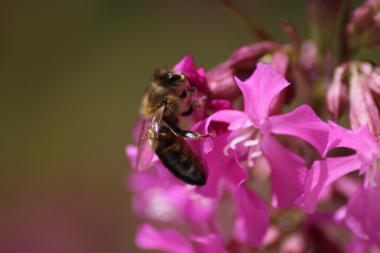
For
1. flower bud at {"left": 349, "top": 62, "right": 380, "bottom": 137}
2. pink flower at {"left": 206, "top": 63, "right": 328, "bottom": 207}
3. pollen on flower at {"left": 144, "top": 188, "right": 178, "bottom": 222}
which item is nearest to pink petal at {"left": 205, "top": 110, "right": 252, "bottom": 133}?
pink flower at {"left": 206, "top": 63, "right": 328, "bottom": 207}

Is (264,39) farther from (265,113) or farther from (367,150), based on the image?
(367,150)

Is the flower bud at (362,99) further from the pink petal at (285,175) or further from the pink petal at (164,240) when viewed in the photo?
the pink petal at (164,240)

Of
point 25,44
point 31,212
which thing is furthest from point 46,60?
point 31,212

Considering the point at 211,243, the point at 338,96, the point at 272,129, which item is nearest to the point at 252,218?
the point at 211,243

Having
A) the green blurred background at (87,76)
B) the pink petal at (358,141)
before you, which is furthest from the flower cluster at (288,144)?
the green blurred background at (87,76)

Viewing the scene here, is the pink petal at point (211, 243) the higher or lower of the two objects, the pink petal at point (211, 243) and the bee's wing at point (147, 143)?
the lower

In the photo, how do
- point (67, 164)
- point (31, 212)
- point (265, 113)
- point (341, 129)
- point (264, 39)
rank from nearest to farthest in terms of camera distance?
point (341, 129)
point (265, 113)
point (264, 39)
point (31, 212)
point (67, 164)
